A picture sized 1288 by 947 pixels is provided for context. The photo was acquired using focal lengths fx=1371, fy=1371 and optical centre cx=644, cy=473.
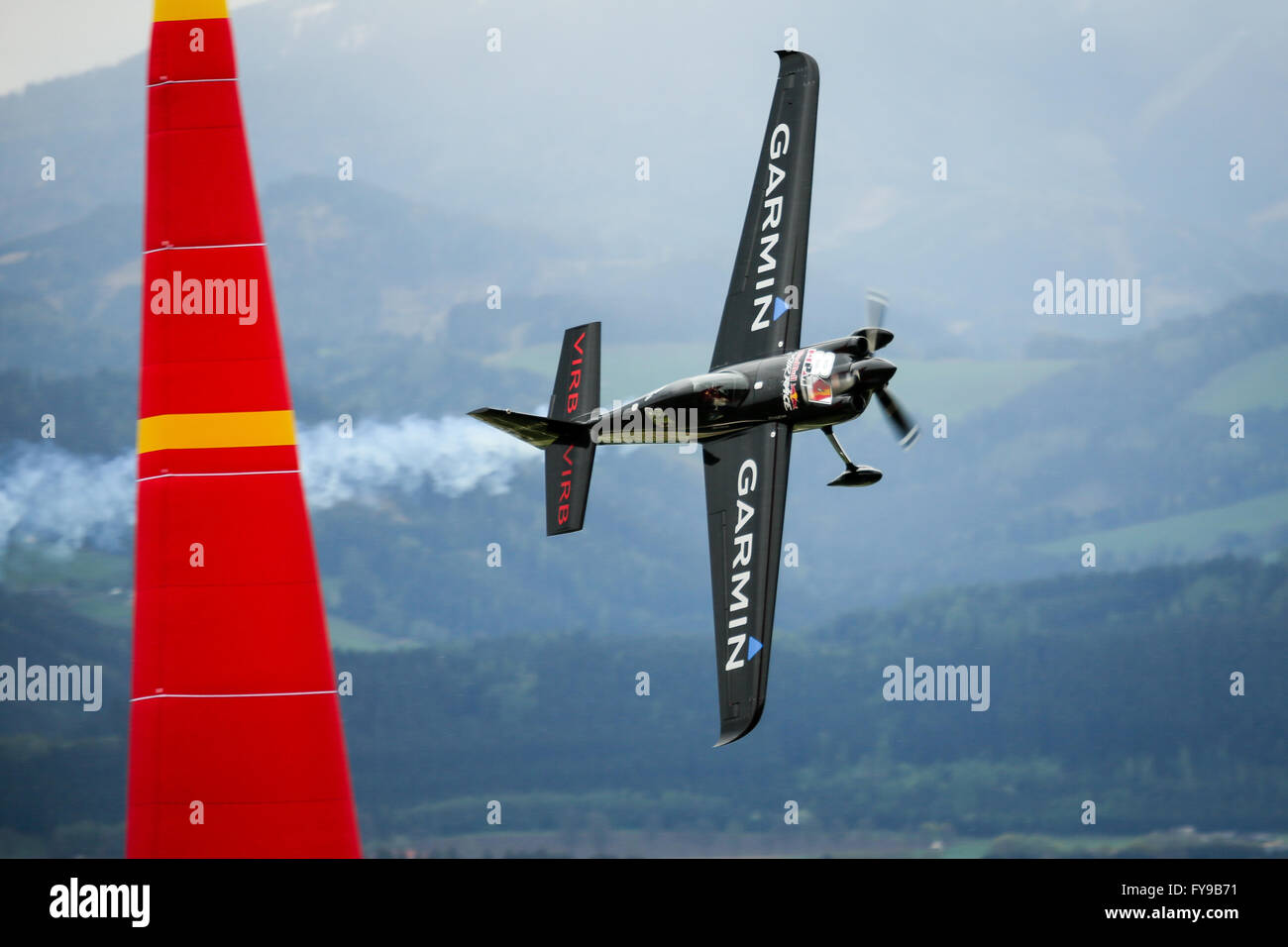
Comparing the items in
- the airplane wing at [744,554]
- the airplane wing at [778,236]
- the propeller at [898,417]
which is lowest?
the airplane wing at [744,554]

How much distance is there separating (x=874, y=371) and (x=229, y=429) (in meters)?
9.21

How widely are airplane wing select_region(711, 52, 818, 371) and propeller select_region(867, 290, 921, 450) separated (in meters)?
1.32

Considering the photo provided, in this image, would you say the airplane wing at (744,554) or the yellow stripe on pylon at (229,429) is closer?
the yellow stripe on pylon at (229,429)

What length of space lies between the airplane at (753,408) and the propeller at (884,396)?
2cm

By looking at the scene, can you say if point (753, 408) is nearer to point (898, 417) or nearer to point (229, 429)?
point (898, 417)

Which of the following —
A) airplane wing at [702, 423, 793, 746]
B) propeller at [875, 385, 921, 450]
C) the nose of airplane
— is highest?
the nose of airplane

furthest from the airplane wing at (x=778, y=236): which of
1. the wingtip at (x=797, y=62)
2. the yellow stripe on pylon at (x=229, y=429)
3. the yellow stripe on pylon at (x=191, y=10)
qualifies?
the yellow stripe on pylon at (x=191, y=10)

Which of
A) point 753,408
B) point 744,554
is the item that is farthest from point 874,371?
point 744,554

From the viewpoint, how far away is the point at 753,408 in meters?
20.0

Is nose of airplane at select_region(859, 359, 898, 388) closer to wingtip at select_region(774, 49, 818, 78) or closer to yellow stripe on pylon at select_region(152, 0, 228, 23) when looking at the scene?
wingtip at select_region(774, 49, 818, 78)

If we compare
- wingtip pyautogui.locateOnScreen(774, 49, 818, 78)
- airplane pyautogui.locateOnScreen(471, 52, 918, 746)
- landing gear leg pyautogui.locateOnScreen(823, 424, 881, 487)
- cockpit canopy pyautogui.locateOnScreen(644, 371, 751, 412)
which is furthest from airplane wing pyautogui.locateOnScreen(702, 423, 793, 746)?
wingtip pyautogui.locateOnScreen(774, 49, 818, 78)

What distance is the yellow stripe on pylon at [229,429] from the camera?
1427cm

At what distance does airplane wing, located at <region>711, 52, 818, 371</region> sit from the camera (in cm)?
2097

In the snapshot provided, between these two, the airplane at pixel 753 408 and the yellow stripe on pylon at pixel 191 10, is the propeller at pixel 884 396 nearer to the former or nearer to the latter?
the airplane at pixel 753 408
